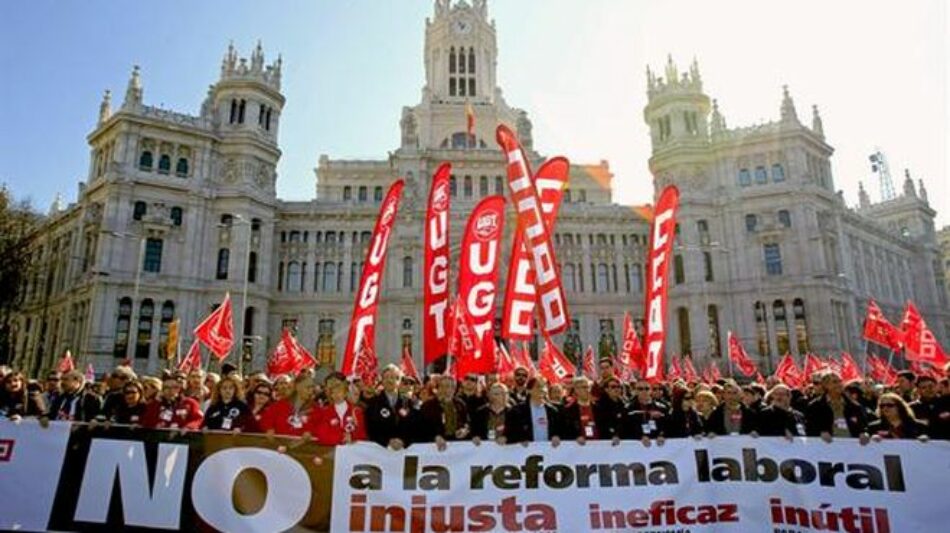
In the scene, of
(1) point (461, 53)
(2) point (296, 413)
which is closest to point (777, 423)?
(2) point (296, 413)

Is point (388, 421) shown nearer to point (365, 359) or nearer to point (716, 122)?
point (365, 359)

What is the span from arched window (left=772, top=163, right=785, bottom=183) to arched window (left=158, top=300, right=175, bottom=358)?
52052mm

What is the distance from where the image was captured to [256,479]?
738cm

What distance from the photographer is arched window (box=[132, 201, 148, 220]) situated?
152ft

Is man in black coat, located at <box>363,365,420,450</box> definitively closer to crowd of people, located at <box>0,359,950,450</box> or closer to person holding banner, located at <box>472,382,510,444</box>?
crowd of people, located at <box>0,359,950,450</box>

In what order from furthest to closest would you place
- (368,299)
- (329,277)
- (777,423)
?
(329,277)
(368,299)
(777,423)

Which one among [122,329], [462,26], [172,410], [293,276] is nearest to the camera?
[172,410]

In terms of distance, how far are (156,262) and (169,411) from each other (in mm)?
42641

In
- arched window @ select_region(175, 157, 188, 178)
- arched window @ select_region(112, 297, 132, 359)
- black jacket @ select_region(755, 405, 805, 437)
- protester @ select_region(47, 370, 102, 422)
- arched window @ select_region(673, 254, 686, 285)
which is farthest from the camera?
arched window @ select_region(673, 254, 686, 285)

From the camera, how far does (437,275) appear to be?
12.5 m

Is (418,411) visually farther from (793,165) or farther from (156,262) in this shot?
(793,165)

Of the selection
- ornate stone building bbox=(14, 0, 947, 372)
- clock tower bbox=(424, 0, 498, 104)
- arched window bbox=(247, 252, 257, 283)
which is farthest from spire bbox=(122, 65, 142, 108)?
clock tower bbox=(424, 0, 498, 104)

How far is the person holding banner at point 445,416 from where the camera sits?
319 inches

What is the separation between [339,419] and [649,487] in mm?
4178
